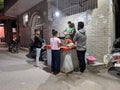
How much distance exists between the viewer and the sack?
686cm

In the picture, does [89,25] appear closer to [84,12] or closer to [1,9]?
[84,12]

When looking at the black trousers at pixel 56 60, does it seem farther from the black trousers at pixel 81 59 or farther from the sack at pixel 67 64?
the black trousers at pixel 81 59

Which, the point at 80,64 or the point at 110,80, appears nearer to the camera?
the point at 110,80

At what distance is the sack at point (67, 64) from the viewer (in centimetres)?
686

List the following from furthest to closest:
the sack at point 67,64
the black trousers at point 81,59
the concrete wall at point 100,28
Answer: the concrete wall at point 100,28
the black trousers at point 81,59
the sack at point 67,64

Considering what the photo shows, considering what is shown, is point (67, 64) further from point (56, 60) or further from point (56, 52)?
point (56, 52)

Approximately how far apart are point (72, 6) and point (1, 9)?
14287 mm

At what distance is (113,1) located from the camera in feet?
25.0

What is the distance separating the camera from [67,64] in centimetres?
689

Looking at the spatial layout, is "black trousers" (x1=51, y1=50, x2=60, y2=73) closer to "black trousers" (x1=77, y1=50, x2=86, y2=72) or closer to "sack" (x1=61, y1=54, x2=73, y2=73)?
"sack" (x1=61, y1=54, x2=73, y2=73)

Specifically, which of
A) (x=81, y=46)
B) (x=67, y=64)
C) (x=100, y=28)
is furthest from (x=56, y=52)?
(x=100, y=28)

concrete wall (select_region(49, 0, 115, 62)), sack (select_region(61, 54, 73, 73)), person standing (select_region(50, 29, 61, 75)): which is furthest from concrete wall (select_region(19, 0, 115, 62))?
person standing (select_region(50, 29, 61, 75))

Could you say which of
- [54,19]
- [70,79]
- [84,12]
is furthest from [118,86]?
[54,19]

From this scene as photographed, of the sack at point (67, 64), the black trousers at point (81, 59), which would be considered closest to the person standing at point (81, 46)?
the black trousers at point (81, 59)
